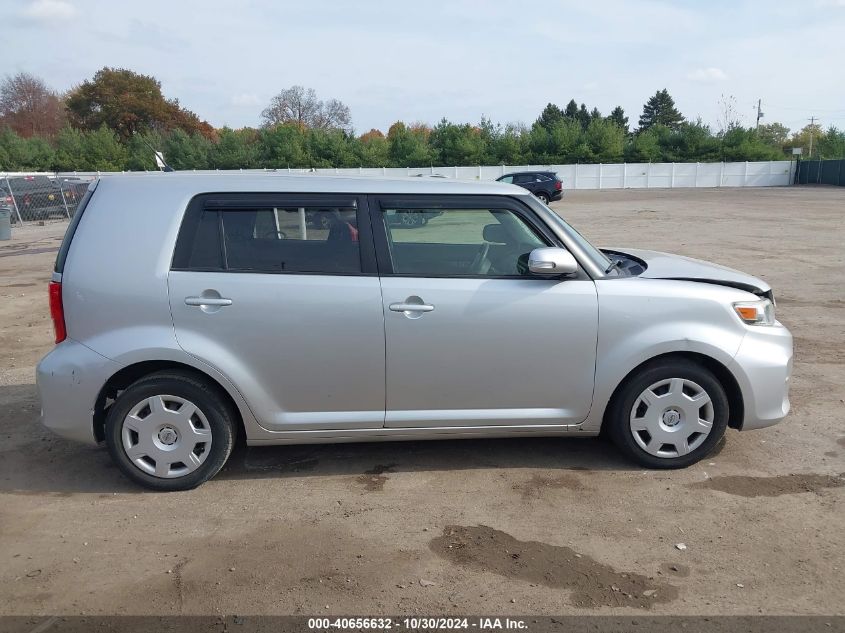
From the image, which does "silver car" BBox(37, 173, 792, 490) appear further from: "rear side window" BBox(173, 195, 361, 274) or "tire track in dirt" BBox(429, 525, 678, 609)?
"tire track in dirt" BBox(429, 525, 678, 609)

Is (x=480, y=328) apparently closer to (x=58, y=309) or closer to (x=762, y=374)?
(x=762, y=374)

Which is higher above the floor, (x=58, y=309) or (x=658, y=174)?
(x=658, y=174)

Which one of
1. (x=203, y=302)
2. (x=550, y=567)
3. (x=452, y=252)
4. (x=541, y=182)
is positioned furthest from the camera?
(x=541, y=182)

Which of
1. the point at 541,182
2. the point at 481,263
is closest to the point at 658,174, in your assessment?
the point at 541,182

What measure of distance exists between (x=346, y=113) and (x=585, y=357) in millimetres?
85055

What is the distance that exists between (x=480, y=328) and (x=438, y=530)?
46.6 inches

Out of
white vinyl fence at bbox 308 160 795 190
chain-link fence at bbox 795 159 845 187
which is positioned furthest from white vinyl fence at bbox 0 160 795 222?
chain-link fence at bbox 795 159 845 187

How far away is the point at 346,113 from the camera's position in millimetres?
84812

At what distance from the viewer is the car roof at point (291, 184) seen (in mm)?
4207

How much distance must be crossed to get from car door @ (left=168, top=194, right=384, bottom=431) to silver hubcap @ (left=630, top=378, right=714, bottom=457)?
64.0 inches

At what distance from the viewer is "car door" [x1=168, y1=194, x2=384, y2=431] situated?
4.06 m

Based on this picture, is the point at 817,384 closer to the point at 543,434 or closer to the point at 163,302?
the point at 543,434

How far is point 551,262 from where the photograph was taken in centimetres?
407

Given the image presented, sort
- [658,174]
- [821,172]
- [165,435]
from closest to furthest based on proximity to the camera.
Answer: [165,435] < [821,172] < [658,174]
